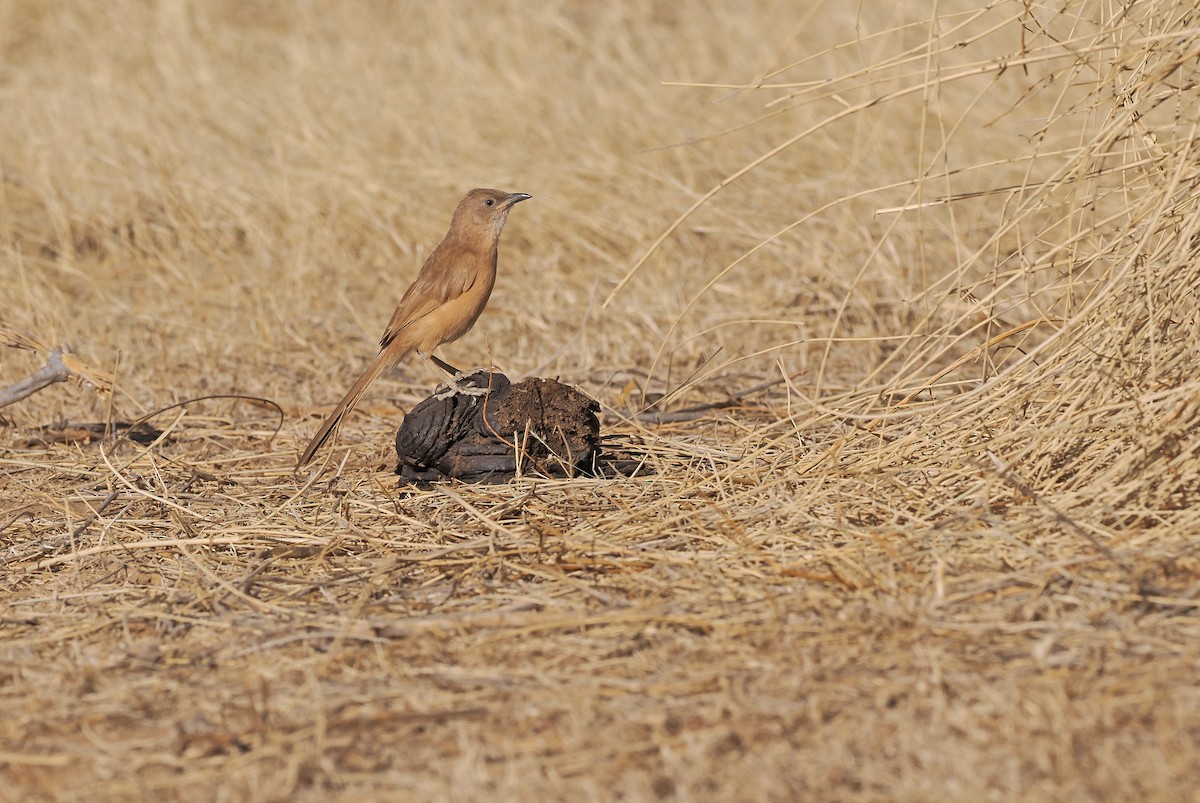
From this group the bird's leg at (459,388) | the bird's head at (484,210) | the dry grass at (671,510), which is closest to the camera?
the dry grass at (671,510)

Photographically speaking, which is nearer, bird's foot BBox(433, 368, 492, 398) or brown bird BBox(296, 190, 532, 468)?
bird's foot BBox(433, 368, 492, 398)

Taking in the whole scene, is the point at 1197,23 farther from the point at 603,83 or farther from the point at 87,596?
the point at 603,83

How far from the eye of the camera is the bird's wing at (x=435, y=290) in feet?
16.7

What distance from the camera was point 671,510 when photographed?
3996 mm

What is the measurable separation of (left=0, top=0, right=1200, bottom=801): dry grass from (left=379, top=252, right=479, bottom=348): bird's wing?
1.47ft

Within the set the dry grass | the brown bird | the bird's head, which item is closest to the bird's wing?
the brown bird

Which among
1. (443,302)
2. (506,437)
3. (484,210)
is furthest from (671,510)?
(484,210)

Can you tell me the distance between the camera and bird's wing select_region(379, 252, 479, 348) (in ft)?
16.7

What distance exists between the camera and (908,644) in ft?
10.1

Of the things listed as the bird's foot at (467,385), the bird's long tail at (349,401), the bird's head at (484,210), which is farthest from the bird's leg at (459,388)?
the bird's head at (484,210)

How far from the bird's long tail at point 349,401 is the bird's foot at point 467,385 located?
0.28 m

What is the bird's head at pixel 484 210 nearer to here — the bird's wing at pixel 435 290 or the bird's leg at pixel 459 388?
the bird's wing at pixel 435 290

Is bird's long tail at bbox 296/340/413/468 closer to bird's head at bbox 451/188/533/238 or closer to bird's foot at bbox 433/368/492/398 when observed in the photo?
bird's foot at bbox 433/368/492/398

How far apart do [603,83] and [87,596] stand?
6313 mm
